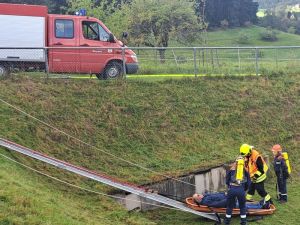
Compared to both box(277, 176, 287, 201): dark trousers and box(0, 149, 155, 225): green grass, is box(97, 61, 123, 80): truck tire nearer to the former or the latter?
box(0, 149, 155, 225): green grass

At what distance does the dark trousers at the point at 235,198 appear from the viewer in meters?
10.7

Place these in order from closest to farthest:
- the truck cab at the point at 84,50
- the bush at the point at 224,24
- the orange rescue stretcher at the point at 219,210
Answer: the orange rescue stretcher at the point at 219,210, the truck cab at the point at 84,50, the bush at the point at 224,24

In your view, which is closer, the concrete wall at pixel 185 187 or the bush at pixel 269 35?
the concrete wall at pixel 185 187

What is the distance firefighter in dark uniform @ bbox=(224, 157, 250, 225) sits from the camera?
10656 millimetres

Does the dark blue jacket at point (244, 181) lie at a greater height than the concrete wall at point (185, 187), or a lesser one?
greater

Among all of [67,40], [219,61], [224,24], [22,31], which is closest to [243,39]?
[224,24]

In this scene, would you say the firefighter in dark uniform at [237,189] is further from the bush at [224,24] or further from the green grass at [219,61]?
the bush at [224,24]

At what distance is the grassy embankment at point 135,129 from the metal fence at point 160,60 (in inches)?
38.8

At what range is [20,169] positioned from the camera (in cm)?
1052

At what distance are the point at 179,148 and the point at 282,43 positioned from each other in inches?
2889

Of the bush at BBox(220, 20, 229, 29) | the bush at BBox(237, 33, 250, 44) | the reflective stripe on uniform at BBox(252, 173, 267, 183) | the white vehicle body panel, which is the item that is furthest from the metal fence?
the bush at BBox(220, 20, 229, 29)

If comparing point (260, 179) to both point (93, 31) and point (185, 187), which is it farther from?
point (93, 31)

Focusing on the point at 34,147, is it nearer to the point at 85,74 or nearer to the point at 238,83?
the point at 85,74

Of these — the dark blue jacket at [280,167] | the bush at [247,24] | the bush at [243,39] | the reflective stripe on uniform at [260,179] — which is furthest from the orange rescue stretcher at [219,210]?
the bush at [247,24]
